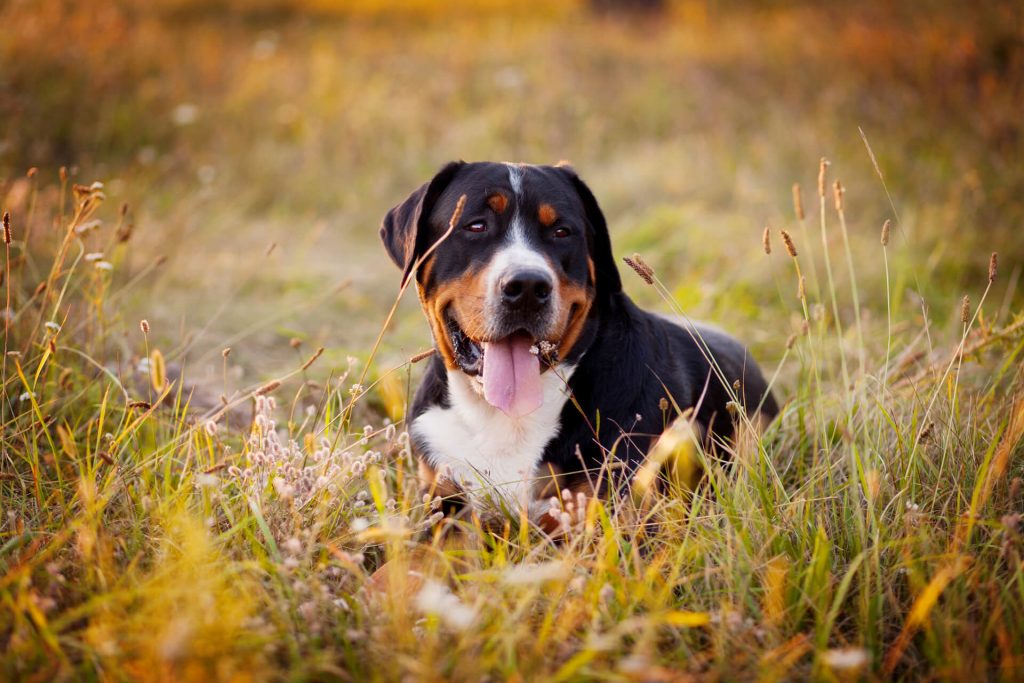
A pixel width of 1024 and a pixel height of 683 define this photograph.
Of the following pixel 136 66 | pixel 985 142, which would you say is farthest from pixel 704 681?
pixel 136 66

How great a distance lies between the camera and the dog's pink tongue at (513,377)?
9.52 ft

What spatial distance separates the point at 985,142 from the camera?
7.62 meters

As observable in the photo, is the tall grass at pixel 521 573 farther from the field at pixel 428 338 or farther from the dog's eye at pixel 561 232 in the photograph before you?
the dog's eye at pixel 561 232

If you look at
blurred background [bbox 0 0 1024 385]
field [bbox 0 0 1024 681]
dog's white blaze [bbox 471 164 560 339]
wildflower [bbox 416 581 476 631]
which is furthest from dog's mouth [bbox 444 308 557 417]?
blurred background [bbox 0 0 1024 385]

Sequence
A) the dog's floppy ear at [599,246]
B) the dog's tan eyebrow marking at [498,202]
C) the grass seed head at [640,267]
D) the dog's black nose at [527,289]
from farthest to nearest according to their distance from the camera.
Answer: the dog's floppy ear at [599,246], the dog's tan eyebrow marking at [498,202], the dog's black nose at [527,289], the grass seed head at [640,267]

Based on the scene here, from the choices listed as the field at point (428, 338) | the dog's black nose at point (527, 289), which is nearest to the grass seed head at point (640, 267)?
the dog's black nose at point (527, 289)

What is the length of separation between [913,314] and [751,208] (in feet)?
7.28

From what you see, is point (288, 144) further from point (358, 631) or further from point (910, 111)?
point (358, 631)

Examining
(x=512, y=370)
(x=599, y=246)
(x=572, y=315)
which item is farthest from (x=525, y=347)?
(x=599, y=246)

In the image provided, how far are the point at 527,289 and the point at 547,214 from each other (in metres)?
0.47

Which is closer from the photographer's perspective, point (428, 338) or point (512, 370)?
point (512, 370)

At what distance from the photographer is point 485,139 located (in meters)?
9.06

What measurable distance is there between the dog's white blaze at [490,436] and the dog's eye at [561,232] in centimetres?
55

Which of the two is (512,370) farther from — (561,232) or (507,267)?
(561,232)
